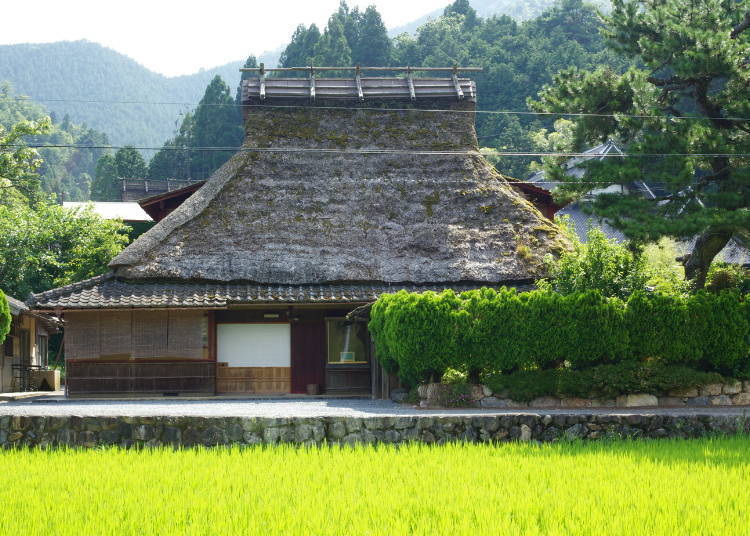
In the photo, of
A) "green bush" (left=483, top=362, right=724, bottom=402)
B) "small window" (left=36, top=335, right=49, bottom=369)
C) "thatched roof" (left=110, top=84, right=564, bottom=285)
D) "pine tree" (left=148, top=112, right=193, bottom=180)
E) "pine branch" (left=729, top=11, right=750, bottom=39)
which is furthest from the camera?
"pine tree" (left=148, top=112, right=193, bottom=180)

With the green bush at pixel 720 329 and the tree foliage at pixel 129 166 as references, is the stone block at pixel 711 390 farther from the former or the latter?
the tree foliage at pixel 129 166

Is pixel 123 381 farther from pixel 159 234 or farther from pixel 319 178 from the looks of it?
pixel 319 178

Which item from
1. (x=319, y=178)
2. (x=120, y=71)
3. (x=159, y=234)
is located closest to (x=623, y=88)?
(x=319, y=178)

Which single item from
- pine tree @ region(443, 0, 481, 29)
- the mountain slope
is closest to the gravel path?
pine tree @ region(443, 0, 481, 29)

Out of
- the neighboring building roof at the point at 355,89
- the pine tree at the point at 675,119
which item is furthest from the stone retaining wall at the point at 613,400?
the neighboring building roof at the point at 355,89

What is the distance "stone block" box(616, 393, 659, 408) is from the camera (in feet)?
52.1

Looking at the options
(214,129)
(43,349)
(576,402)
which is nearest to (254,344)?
(576,402)

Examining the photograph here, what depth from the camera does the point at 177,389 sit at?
2102cm

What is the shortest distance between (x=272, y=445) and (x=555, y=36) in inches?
2698

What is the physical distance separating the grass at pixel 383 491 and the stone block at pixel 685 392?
4.52m

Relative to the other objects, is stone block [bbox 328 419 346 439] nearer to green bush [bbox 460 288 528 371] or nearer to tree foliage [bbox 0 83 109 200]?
green bush [bbox 460 288 528 371]

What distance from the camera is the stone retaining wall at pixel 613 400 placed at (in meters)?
15.9

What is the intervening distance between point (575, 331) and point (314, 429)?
5416 mm

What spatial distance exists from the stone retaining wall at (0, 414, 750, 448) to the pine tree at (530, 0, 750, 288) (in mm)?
5505
